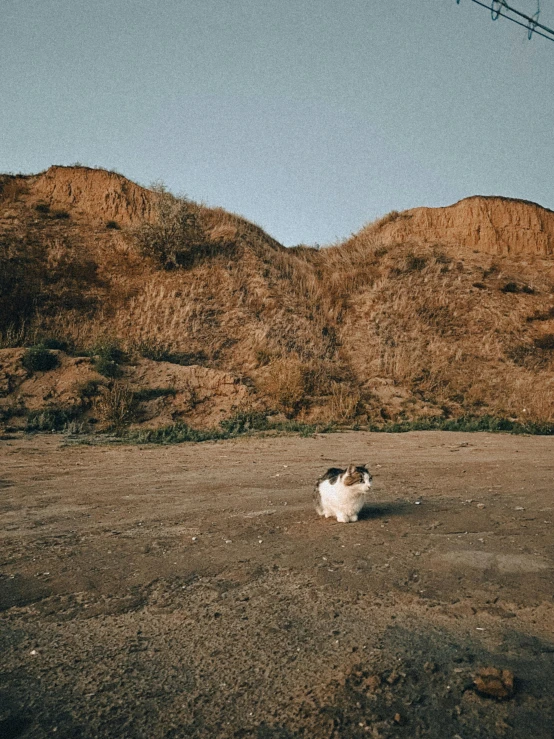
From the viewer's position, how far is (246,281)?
81.7 feet

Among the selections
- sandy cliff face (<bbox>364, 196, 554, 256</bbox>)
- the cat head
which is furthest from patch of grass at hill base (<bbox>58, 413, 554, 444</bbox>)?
sandy cliff face (<bbox>364, 196, 554, 256</bbox>)

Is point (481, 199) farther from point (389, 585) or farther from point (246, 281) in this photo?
point (389, 585)

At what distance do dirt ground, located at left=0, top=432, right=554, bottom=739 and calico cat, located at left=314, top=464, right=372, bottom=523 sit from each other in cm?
18

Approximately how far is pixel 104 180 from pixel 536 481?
25377 millimetres

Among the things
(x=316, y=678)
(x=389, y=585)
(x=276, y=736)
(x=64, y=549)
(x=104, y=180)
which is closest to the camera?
(x=276, y=736)

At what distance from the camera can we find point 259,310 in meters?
23.6

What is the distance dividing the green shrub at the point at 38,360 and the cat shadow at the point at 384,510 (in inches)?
481

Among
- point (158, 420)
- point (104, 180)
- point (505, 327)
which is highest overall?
point (104, 180)

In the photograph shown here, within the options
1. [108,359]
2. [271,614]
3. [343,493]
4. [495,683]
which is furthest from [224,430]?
[495,683]

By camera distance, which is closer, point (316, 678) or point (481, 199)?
point (316, 678)

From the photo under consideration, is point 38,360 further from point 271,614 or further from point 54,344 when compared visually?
point 271,614

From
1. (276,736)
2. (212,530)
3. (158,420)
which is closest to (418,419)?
(158,420)

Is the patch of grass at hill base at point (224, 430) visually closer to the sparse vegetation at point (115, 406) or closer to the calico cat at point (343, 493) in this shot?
the sparse vegetation at point (115, 406)

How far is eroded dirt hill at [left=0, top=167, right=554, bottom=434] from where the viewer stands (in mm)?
17172
